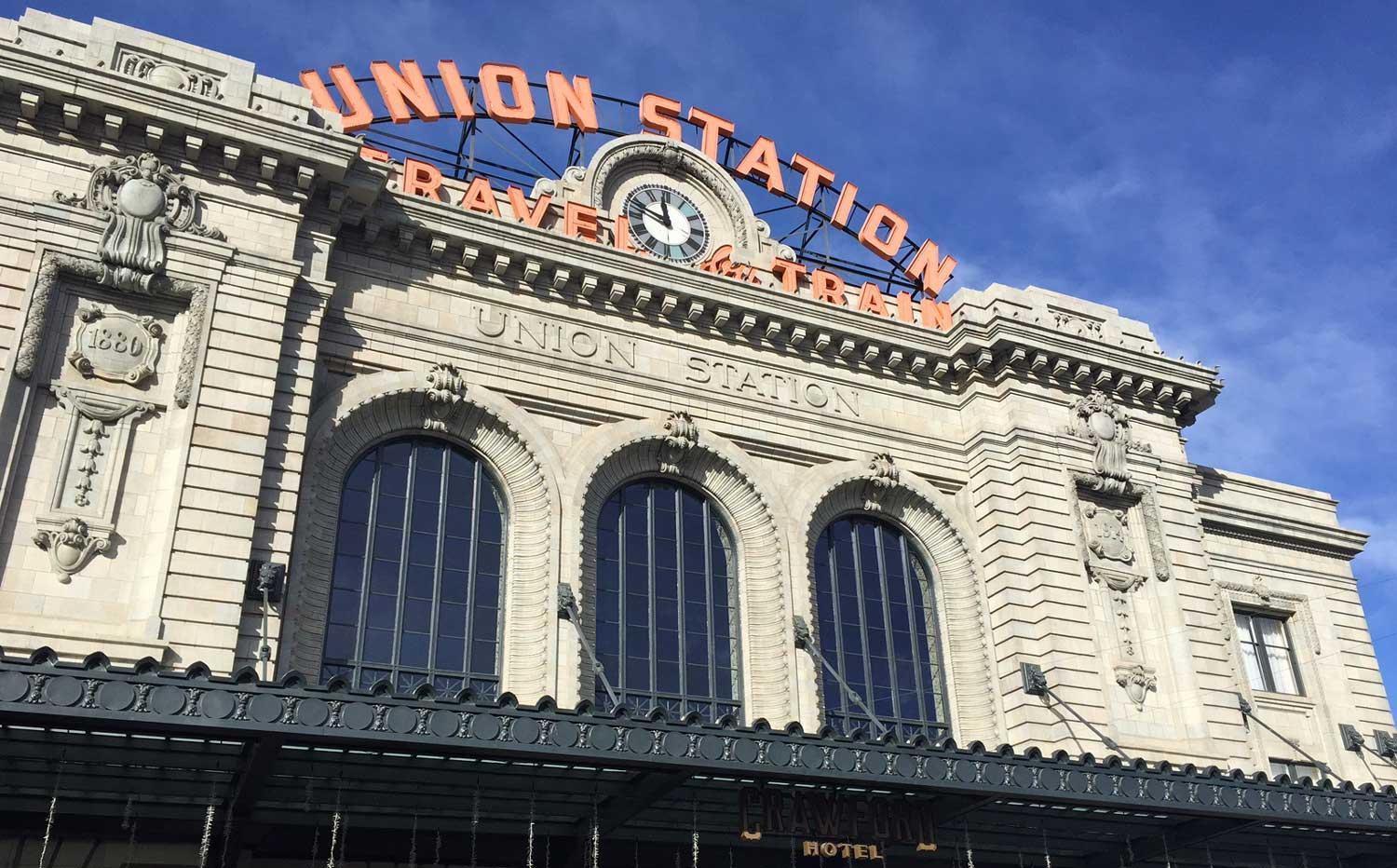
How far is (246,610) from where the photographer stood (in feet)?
67.8

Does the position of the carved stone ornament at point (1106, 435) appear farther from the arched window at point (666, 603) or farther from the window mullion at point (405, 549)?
the window mullion at point (405, 549)

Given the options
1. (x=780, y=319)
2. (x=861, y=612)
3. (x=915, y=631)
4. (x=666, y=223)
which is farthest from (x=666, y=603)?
(x=666, y=223)

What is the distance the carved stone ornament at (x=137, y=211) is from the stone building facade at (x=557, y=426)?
0.05 m

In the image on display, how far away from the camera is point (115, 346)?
21375mm

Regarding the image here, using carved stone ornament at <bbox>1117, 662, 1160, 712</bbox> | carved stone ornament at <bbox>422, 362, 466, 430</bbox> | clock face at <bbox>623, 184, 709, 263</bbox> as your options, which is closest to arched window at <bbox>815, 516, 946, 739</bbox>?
carved stone ornament at <bbox>1117, 662, 1160, 712</bbox>

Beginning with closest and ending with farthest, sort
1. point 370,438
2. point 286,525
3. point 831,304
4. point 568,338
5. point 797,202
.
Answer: point 286,525 < point 370,438 < point 568,338 < point 831,304 < point 797,202

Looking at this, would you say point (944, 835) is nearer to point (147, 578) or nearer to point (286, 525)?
point (286, 525)

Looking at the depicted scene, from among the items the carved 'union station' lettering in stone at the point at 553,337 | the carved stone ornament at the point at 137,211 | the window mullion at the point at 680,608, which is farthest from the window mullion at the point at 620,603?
the carved stone ornament at the point at 137,211

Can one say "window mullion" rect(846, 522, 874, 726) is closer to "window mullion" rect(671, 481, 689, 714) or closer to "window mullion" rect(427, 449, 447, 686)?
"window mullion" rect(671, 481, 689, 714)

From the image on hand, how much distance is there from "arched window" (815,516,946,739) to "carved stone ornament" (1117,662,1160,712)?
384cm

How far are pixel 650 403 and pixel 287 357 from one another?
292 inches

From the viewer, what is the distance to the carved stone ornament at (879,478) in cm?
2842

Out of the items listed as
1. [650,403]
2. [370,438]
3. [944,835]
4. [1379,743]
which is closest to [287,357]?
[370,438]

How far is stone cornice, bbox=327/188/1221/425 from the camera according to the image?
25984 millimetres
